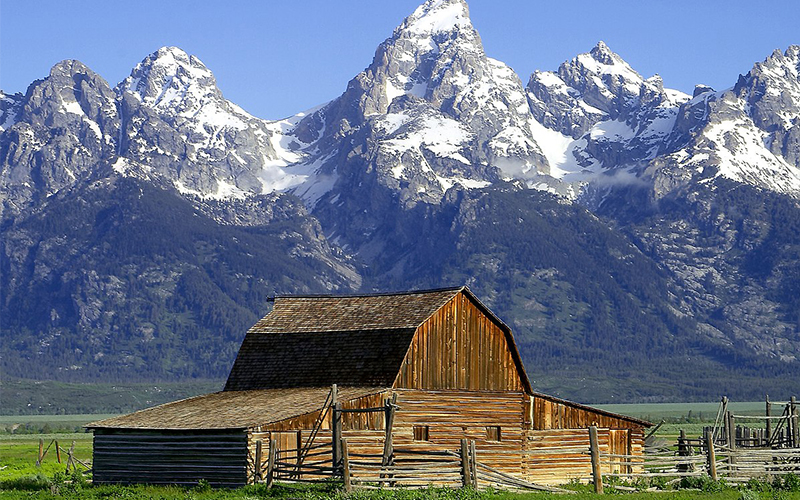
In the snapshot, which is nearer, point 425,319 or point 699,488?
point 699,488

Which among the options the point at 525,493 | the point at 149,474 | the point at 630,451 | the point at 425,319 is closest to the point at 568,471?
the point at 630,451

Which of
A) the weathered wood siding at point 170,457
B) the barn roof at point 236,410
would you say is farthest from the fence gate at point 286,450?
the weathered wood siding at point 170,457

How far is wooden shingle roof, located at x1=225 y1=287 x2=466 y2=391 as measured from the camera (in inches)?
2485

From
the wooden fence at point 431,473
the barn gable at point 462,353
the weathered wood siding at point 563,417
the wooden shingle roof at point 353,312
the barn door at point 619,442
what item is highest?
the wooden shingle roof at point 353,312

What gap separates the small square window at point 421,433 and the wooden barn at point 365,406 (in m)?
0.04

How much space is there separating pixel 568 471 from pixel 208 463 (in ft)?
60.8

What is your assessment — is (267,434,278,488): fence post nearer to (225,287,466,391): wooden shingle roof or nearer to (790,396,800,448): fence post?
(225,287,466,391): wooden shingle roof

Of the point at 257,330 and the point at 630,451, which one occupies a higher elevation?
the point at 257,330

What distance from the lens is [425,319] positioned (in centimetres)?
6350

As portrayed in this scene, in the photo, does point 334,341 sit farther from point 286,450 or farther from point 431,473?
point 431,473

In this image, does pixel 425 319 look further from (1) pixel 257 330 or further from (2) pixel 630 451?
(2) pixel 630 451

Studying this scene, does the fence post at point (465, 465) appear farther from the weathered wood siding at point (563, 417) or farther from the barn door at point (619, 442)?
the barn door at point (619, 442)

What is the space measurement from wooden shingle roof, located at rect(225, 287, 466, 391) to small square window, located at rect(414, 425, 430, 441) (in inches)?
104

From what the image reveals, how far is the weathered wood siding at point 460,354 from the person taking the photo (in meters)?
63.1
